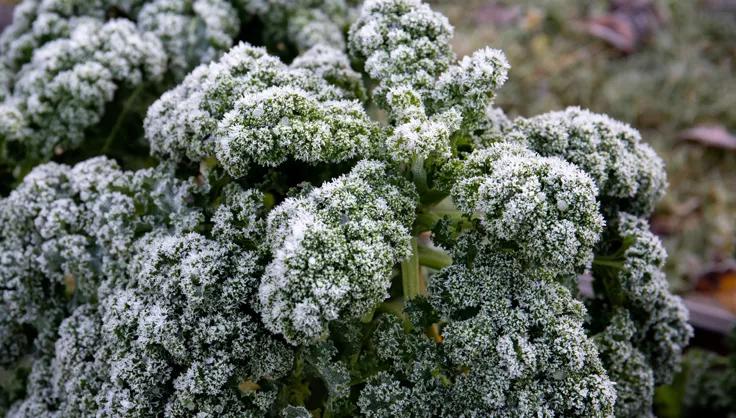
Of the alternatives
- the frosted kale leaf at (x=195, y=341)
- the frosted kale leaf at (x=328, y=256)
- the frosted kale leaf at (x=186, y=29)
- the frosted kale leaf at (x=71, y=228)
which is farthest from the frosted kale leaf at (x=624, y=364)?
the frosted kale leaf at (x=186, y=29)

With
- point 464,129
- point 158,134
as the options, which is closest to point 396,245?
point 464,129

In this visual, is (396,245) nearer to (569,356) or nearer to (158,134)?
(569,356)

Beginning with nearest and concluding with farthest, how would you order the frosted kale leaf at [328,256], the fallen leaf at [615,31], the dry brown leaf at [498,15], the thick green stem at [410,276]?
the frosted kale leaf at [328,256], the thick green stem at [410,276], the fallen leaf at [615,31], the dry brown leaf at [498,15]

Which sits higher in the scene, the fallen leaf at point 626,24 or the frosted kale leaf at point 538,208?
the fallen leaf at point 626,24

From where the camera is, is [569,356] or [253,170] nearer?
[569,356]

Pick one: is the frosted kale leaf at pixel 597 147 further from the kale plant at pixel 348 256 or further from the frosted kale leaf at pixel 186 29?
the frosted kale leaf at pixel 186 29

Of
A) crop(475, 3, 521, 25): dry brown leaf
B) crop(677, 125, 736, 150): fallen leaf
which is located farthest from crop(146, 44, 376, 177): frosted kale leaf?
crop(475, 3, 521, 25): dry brown leaf

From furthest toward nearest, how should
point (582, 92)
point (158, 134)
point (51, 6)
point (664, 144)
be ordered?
point (582, 92) → point (664, 144) → point (51, 6) → point (158, 134)

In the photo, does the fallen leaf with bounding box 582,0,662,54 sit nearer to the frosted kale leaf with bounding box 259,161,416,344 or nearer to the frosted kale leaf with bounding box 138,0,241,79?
the frosted kale leaf with bounding box 138,0,241,79
